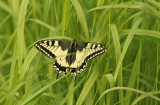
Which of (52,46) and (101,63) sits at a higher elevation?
(52,46)

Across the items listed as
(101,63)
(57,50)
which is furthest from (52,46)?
(101,63)

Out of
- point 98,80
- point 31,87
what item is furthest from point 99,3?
point 31,87

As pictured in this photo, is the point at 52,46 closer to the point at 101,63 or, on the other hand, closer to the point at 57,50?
the point at 57,50

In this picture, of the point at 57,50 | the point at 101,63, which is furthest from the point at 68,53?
the point at 101,63
